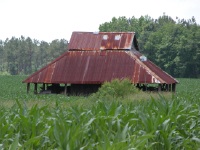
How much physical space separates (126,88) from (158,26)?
245 feet

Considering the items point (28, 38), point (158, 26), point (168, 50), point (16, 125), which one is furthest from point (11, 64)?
point (16, 125)

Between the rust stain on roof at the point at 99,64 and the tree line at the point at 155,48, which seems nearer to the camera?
the rust stain on roof at the point at 99,64

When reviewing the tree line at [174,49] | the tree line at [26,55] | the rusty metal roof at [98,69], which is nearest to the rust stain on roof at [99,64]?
the rusty metal roof at [98,69]

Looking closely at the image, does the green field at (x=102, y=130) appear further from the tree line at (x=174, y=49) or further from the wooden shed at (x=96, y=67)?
the tree line at (x=174, y=49)

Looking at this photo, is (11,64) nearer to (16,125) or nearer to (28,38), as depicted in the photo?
(28,38)

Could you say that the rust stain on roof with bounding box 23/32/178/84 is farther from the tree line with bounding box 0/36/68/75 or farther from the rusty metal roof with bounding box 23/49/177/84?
the tree line with bounding box 0/36/68/75

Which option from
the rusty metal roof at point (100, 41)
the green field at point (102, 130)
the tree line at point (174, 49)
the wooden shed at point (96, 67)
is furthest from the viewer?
the tree line at point (174, 49)

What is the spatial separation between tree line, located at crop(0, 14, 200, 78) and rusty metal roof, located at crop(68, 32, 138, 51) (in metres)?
40.6

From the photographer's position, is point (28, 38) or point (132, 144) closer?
point (132, 144)

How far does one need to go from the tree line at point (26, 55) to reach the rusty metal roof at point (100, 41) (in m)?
81.0

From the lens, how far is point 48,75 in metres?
37.8

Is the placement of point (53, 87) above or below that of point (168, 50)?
below

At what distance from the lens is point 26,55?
4857 inches

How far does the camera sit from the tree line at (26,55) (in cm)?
12244
